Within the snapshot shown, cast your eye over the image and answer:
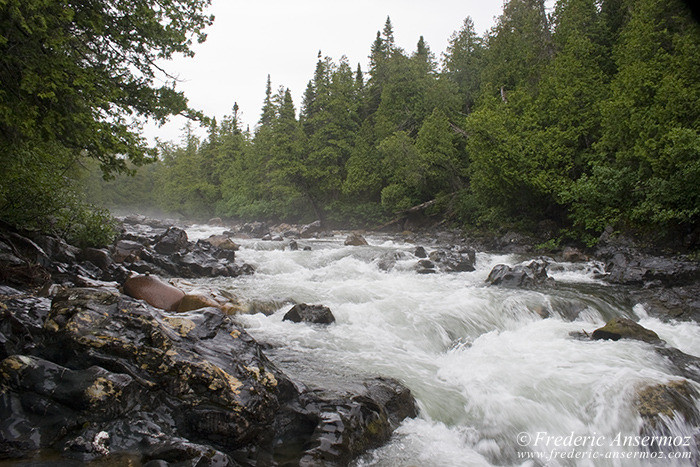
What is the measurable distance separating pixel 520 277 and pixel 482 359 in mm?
6269

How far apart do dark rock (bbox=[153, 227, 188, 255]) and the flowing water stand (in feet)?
14.1

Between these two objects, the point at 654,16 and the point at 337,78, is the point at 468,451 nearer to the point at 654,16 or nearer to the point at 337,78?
the point at 654,16

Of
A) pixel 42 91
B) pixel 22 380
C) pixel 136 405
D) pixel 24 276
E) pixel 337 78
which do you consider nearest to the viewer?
pixel 22 380

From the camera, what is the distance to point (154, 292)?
8.48 metres

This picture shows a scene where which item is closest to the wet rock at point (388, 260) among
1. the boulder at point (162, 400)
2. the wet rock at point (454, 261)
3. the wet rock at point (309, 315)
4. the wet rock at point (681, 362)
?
the wet rock at point (454, 261)

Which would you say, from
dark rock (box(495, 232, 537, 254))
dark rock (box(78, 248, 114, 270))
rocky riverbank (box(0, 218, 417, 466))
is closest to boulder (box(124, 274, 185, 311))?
dark rock (box(78, 248, 114, 270))

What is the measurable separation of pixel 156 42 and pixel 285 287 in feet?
25.7

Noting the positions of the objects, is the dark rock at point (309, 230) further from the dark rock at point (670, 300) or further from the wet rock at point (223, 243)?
the dark rock at point (670, 300)

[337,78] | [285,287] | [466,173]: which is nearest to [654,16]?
[466,173]

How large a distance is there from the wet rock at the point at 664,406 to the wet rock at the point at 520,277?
278 inches

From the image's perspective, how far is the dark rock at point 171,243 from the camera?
15.6m

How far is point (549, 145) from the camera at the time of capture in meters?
19.4

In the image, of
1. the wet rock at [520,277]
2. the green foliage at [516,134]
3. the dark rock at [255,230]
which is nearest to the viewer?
the wet rock at [520,277]

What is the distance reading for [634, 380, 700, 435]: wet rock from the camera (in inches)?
192
